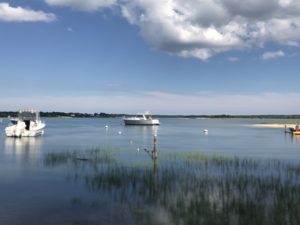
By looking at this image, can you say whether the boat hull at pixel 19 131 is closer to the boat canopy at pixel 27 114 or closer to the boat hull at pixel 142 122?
the boat canopy at pixel 27 114

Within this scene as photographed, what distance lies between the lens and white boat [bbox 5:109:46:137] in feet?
260

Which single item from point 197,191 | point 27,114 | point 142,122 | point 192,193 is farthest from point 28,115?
point 142,122

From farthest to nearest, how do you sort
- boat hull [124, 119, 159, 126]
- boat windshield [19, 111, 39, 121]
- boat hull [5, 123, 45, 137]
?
boat hull [124, 119, 159, 126] → boat windshield [19, 111, 39, 121] → boat hull [5, 123, 45, 137]

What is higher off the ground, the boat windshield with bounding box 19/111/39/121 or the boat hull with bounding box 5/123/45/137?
the boat windshield with bounding box 19/111/39/121

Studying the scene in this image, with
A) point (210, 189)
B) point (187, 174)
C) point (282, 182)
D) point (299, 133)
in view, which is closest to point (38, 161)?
point (187, 174)

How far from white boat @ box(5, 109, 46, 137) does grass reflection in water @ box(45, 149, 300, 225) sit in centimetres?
4446

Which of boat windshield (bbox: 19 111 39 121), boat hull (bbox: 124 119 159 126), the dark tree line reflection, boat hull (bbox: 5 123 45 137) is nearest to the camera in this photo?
the dark tree line reflection

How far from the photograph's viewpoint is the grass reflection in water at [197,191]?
19.0 meters

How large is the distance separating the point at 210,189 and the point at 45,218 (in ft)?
35.4

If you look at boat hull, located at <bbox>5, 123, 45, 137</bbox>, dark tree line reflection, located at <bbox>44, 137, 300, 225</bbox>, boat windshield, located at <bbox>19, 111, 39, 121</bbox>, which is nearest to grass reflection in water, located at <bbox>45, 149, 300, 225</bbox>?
dark tree line reflection, located at <bbox>44, 137, 300, 225</bbox>

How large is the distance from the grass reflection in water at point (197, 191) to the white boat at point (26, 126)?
4446cm

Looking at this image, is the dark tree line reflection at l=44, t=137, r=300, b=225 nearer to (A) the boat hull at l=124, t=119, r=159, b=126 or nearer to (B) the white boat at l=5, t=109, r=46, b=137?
(B) the white boat at l=5, t=109, r=46, b=137

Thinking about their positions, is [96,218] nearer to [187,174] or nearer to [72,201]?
[72,201]

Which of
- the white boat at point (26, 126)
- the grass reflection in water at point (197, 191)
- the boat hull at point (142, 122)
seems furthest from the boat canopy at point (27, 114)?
the boat hull at point (142, 122)
